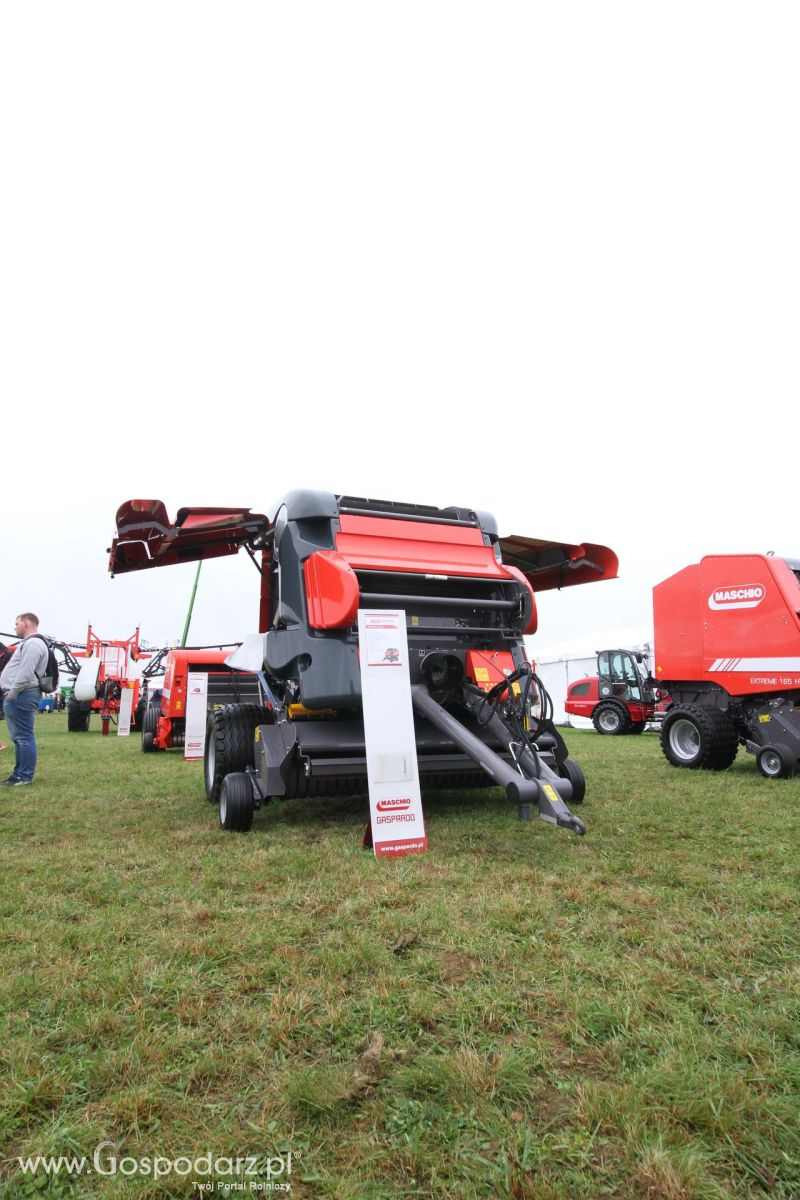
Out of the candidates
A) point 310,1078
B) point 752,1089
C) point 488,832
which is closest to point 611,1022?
point 752,1089

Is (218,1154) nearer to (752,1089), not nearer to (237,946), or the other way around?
(237,946)

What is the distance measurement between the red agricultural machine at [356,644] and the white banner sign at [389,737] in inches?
12.1

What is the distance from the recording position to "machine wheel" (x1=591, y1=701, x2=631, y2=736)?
18.3m

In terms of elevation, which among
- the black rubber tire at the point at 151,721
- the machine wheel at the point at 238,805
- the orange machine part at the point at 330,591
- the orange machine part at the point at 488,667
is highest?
the orange machine part at the point at 330,591

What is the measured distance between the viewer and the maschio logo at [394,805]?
4391mm

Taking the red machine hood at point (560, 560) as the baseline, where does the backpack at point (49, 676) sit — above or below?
below

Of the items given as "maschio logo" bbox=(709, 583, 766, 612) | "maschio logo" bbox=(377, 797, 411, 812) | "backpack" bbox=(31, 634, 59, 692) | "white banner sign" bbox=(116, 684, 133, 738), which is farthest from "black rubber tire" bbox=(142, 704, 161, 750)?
"maschio logo" bbox=(709, 583, 766, 612)

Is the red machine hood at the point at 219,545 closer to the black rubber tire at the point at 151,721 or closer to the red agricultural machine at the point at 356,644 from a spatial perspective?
the red agricultural machine at the point at 356,644

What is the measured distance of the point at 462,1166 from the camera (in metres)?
1.63

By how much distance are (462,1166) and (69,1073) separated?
3.82 ft

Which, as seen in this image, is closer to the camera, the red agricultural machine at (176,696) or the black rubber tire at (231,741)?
the black rubber tire at (231,741)

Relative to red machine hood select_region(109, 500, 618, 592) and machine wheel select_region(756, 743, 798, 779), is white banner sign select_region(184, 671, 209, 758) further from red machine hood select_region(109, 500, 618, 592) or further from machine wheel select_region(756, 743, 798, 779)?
machine wheel select_region(756, 743, 798, 779)

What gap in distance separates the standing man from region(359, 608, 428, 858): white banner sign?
488 centimetres

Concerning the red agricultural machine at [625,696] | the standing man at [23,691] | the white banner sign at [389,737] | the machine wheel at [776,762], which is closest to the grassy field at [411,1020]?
the white banner sign at [389,737]
